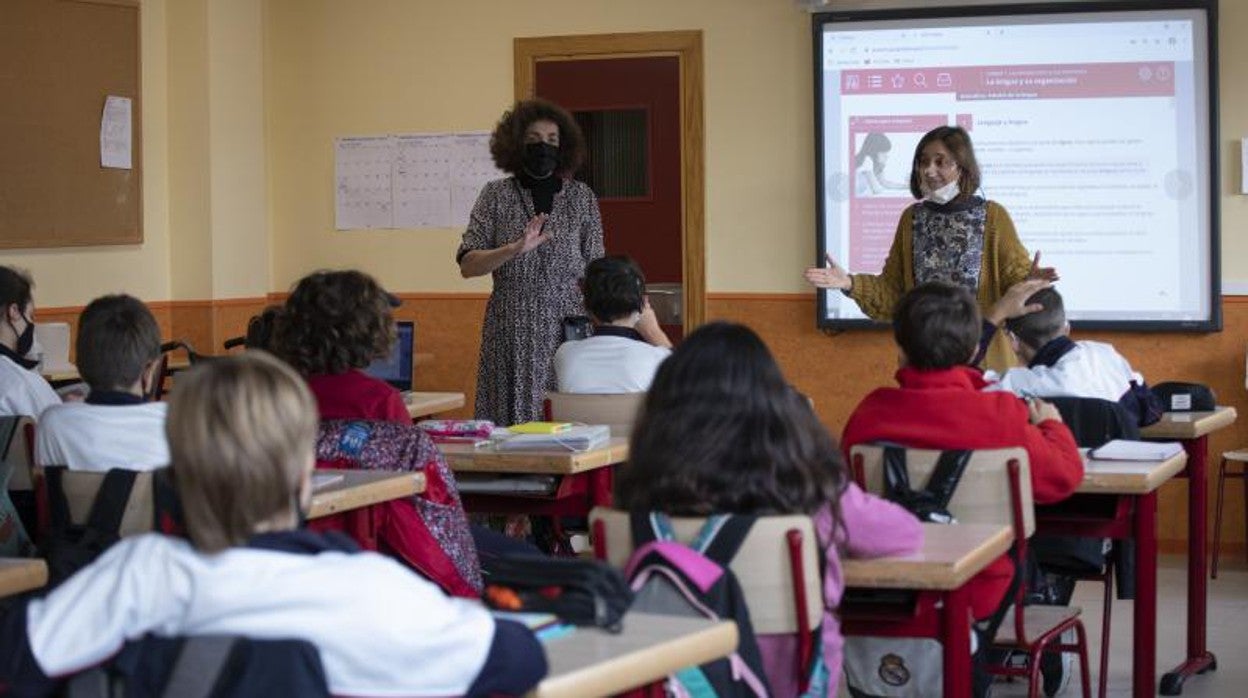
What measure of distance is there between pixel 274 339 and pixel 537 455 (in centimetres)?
70

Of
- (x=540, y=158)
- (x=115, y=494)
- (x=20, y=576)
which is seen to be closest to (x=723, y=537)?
(x=20, y=576)

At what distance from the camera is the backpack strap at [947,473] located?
140 inches

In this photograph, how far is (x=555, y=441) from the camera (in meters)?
4.43

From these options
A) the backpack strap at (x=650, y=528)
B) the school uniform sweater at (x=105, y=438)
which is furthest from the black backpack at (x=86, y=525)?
the backpack strap at (x=650, y=528)

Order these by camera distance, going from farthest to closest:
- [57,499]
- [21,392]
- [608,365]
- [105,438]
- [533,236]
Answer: [533,236] → [608,365] → [21,392] → [105,438] → [57,499]

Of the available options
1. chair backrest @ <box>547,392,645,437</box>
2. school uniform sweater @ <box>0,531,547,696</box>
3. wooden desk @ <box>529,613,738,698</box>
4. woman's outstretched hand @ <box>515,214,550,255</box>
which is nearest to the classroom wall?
woman's outstretched hand @ <box>515,214,550,255</box>

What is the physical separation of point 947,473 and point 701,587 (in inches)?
43.4

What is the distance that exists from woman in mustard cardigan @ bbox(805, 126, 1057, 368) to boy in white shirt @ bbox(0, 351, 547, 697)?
3435 millimetres

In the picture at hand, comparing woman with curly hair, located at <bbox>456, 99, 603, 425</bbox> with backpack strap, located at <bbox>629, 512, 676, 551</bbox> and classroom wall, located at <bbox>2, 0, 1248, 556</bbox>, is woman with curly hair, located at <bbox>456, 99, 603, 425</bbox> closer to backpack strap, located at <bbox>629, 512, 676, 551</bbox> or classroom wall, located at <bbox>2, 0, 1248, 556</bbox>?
classroom wall, located at <bbox>2, 0, 1248, 556</bbox>

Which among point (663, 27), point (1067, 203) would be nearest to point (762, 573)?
point (1067, 203)

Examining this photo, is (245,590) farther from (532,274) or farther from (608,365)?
(532,274)

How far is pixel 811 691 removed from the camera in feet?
9.43

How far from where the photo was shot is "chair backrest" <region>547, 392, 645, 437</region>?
16.6 feet

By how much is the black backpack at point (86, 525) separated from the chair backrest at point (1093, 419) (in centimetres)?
246
